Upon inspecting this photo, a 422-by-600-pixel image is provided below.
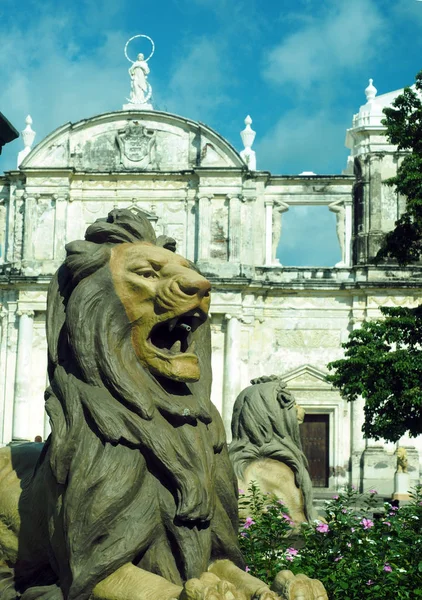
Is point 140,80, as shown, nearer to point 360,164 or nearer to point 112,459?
point 360,164

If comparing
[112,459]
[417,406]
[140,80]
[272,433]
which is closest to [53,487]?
[112,459]

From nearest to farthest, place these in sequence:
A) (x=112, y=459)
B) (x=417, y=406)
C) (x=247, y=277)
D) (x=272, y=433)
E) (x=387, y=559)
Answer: (x=112, y=459) → (x=387, y=559) → (x=272, y=433) → (x=417, y=406) → (x=247, y=277)

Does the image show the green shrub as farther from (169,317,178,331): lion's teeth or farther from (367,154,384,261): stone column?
(367,154,384,261): stone column

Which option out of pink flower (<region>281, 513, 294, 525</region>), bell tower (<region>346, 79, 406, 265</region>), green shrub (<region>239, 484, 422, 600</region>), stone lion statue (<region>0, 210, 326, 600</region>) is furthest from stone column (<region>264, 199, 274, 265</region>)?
stone lion statue (<region>0, 210, 326, 600</region>)

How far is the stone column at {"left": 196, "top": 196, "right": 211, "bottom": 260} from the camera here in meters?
30.6

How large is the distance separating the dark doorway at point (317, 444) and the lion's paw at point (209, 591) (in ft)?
87.3

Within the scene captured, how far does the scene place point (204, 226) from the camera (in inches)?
1208

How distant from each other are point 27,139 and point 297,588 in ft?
97.6

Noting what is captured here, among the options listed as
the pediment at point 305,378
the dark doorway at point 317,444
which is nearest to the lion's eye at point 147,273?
the dark doorway at point 317,444

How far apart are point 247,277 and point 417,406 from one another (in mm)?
12187

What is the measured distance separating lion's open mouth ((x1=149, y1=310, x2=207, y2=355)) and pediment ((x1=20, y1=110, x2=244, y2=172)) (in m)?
26.8

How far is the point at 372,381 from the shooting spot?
61.4 ft

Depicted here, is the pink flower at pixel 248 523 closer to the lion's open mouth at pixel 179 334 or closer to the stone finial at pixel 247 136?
the lion's open mouth at pixel 179 334

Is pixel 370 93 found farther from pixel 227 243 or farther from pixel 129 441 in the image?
pixel 129 441
